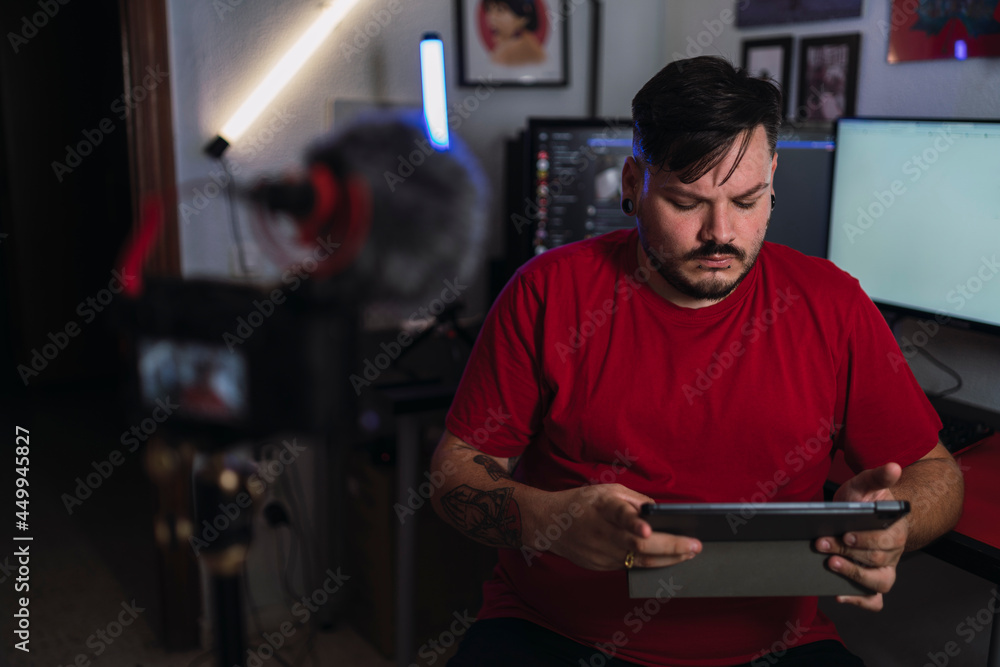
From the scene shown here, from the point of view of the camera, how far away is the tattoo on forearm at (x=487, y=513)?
3.68ft

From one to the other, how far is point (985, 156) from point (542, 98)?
1273 mm

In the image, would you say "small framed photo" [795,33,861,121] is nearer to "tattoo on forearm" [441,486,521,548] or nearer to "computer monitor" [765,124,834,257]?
"computer monitor" [765,124,834,257]

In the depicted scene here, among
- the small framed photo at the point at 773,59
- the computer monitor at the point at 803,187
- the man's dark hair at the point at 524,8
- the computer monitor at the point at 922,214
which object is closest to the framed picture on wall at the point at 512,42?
the man's dark hair at the point at 524,8

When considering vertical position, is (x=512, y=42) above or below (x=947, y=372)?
above

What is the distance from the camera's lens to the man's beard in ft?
3.67

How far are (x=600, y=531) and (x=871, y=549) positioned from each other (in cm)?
31

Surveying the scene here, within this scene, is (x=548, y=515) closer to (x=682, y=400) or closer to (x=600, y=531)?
(x=600, y=531)

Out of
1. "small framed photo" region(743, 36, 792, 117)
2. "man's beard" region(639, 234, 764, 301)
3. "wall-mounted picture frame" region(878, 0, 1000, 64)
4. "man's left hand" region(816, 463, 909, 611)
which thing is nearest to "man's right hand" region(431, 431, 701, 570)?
"man's left hand" region(816, 463, 909, 611)

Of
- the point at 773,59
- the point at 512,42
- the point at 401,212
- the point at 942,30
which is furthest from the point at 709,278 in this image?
the point at 512,42

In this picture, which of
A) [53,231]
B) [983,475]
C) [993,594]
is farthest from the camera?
[53,231]

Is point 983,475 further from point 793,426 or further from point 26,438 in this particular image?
point 26,438

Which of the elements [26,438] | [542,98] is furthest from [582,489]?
[26,438]

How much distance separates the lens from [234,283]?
0.73 meters

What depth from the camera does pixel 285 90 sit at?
1991 millimetres
